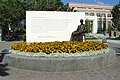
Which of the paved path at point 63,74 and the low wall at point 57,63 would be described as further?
the low wall at point 57,63

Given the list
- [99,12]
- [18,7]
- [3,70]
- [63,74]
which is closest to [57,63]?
[63,74]

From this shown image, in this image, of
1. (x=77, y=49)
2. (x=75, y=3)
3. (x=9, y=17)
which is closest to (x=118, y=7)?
(x=9, y=17)

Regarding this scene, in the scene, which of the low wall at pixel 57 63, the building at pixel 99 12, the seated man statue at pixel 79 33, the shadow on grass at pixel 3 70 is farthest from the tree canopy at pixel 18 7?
the building at pixel 99 12

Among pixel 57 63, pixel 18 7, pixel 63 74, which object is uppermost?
pixel 18 7

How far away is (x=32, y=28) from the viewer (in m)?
11.4

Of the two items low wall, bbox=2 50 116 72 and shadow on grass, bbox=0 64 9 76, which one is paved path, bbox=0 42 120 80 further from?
low wall, bbox=2 50 116 72

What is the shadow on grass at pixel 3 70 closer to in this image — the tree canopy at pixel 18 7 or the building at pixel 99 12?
the tree canopy at pixel 18 7

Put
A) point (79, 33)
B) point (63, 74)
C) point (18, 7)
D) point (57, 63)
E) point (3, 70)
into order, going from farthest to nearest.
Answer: point (18, 7) → point (79, 33) → point (3, 70) → point (57, 63) → point (63, 74)

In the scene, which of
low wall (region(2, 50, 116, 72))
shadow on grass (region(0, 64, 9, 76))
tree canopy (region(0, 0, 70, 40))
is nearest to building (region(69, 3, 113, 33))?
tree canopy (region(0, 0, 70, 40))

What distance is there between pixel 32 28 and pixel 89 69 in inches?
151

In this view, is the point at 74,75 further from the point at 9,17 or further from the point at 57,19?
the point at 9,17

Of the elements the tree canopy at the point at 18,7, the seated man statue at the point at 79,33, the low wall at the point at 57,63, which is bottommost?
the low wall at the point at 57,63

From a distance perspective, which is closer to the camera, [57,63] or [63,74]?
[63,74]

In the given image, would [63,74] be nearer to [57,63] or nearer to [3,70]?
[57,63]
